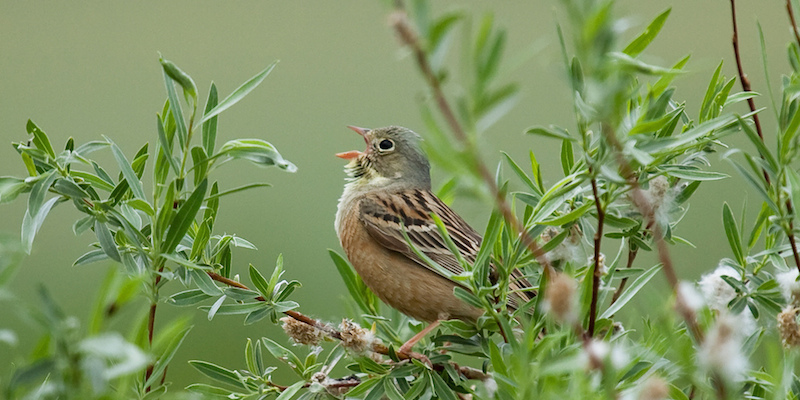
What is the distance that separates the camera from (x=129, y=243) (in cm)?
100

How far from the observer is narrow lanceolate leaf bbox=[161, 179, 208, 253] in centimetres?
86

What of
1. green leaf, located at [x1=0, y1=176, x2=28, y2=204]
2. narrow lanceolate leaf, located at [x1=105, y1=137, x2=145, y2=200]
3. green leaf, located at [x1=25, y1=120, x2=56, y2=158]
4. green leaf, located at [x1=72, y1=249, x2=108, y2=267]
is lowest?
green leaf, located at [x1=72, y1=249, x2=108, y2=267]

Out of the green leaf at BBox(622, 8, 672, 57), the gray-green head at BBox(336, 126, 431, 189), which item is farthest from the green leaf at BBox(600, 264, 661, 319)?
the gray-green head at BBox(336, 126, 431, 189)

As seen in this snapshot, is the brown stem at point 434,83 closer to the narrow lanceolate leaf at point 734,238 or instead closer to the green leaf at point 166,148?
the green leaf at point 166,148

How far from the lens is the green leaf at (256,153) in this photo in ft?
2.98

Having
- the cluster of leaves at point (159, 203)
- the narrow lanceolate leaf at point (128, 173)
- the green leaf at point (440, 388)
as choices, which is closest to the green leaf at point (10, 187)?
the cluster of leaves at point (159, 203)

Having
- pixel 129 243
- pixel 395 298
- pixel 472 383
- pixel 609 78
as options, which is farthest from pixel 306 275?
pixel 609 78

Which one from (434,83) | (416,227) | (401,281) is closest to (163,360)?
(434,83)

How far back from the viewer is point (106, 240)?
0.93 meters

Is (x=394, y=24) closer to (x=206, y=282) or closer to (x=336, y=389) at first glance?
(x=206, y=282)

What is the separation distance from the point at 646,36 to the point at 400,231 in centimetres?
125

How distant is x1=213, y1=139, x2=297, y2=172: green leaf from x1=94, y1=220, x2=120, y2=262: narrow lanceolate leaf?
156 millimetres

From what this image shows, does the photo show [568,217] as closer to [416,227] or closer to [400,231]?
[400,231]

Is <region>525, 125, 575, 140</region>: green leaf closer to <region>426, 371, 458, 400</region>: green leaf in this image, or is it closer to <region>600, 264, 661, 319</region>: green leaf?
<region>600, 264, 661, 319</region>: green leaf
